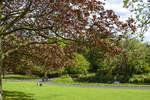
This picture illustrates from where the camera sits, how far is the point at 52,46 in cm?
1282

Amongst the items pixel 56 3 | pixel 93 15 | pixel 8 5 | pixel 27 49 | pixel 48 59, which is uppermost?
pixel 8 5

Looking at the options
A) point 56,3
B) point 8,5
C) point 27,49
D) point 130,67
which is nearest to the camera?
point 56,3

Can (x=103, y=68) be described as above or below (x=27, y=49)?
below

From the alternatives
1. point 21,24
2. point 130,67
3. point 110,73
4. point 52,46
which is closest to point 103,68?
point 110,73

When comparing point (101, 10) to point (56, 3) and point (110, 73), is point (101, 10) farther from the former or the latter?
point (110, 73)

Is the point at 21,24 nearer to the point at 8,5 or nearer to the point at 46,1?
the point at 8,5

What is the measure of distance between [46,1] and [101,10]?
7.50 feet

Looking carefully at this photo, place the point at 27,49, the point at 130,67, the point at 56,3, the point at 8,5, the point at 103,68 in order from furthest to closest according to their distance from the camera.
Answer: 1. the point at 103,68
2. the point at 130,67
3. the point at 27,49
4. the point at 8,5
5. the point at 56,3

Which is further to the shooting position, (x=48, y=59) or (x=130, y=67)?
(x=130, y=67)

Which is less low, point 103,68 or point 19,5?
point 19,5

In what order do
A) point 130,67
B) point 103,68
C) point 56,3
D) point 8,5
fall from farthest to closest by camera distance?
point 103,68, point 130,67, point 8,5, point 56,3

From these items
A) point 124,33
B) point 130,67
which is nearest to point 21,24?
point 124,33

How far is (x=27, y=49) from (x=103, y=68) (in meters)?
38.8

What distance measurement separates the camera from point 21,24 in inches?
389
